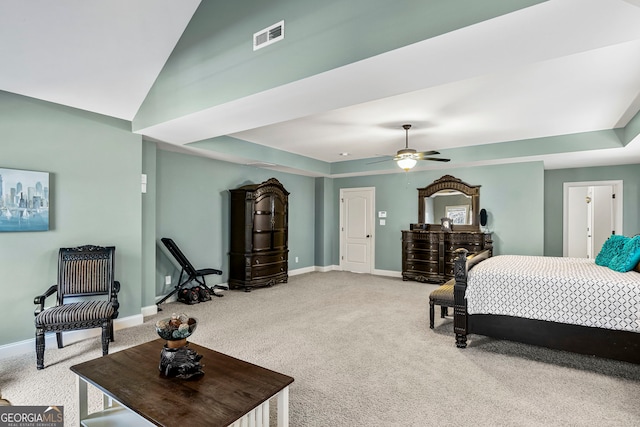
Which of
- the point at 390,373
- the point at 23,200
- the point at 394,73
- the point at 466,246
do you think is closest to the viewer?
the point at 394,73

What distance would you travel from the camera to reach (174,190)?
17.2 ft

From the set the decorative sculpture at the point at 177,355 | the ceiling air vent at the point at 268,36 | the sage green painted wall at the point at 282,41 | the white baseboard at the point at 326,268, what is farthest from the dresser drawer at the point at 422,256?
the decorative sculpture at the point at 177,355

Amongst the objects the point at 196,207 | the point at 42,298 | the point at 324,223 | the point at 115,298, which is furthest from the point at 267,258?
the point at 42,298

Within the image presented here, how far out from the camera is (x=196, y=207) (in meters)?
5.60

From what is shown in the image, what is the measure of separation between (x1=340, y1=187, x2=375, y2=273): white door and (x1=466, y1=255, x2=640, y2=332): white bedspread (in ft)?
14.2

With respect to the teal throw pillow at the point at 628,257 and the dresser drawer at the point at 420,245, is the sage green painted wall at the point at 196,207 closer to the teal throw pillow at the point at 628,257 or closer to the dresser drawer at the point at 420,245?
the dresser drawer at the point at 420,245

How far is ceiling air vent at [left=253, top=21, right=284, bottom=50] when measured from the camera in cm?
257

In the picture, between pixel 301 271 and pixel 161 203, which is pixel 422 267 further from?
pixel 161 203

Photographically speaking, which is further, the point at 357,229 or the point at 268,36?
the point at 357,229

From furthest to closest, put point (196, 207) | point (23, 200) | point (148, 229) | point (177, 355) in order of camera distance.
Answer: point (196, 207) → point (148, 229) → point (23, 200) → point (177, 355)

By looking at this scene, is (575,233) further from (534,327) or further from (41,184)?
(41,184)

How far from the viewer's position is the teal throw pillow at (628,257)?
9.96 ft
